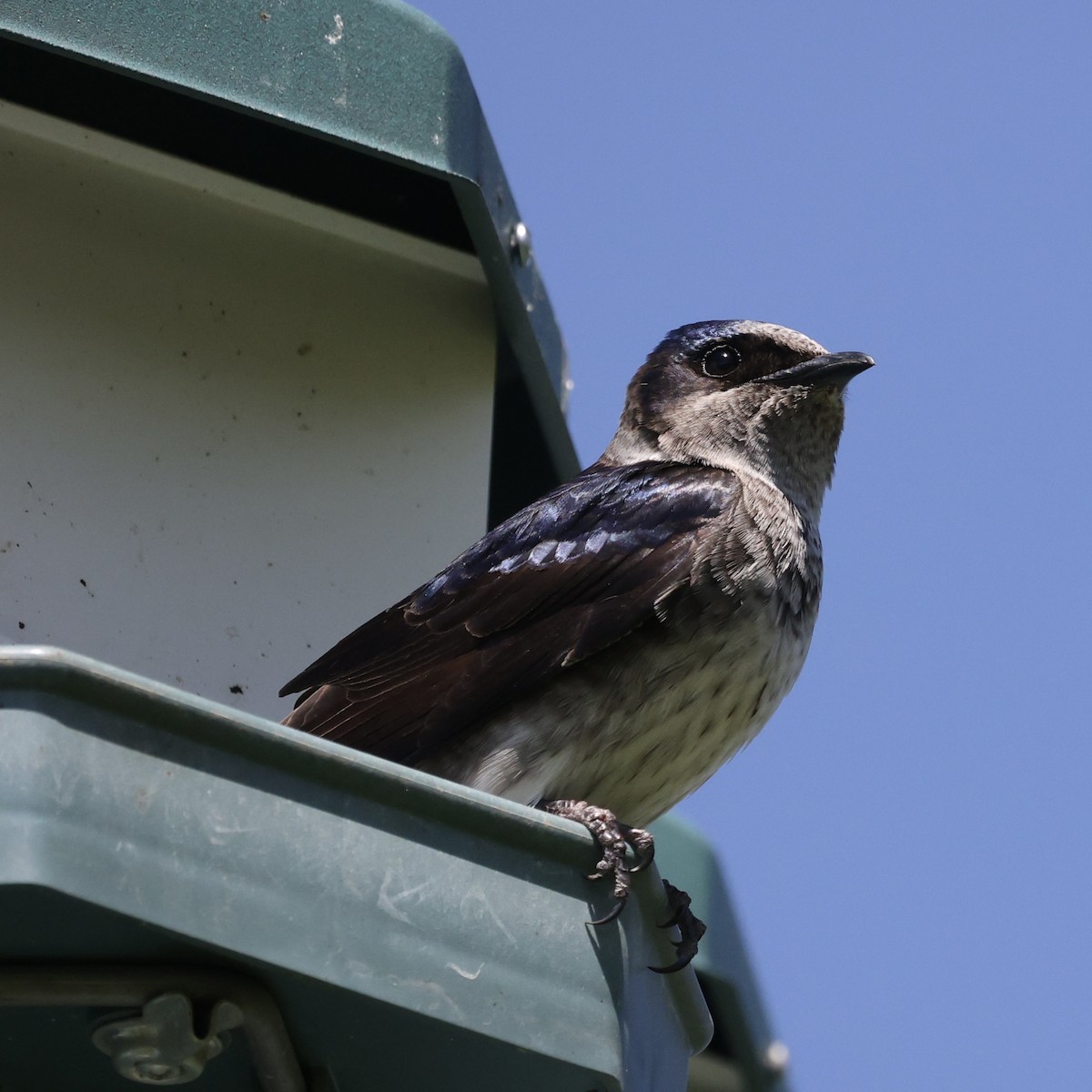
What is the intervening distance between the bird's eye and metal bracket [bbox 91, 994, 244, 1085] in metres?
2.32

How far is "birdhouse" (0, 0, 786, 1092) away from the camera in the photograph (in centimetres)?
234

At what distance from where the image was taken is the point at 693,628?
139 inches

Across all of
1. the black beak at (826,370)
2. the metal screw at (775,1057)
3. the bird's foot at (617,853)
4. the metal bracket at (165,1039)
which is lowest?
the metal screw at (775,1057)

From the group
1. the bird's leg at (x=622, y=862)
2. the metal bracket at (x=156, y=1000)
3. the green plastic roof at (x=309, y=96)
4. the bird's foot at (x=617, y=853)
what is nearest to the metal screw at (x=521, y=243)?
the green plastic roof at (x=309, y=96)

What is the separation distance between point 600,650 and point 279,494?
3.60 feet

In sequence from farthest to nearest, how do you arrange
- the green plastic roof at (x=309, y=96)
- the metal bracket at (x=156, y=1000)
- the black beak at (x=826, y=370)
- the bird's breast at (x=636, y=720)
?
the black beak at (x=826, y=370), the green plastic roof at (x=309, y=96), the bird's breast at (x=636, y=720), the metal bracket at (x=156, y=1000)

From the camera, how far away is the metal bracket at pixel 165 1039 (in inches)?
91.7

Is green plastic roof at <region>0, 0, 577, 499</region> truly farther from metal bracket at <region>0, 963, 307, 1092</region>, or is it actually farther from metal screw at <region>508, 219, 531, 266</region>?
metal bracket at <region>0, 963, 307, 1092</region>

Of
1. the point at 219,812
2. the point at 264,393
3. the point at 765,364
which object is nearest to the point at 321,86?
the point at 264,393

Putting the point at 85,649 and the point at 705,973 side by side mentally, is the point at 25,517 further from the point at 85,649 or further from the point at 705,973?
the point at 705,973

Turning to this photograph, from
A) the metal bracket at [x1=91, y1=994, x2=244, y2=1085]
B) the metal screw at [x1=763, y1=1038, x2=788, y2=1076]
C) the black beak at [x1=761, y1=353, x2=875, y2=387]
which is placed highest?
the black beak at [x1=761, y1=353, x2=875, y2=387]

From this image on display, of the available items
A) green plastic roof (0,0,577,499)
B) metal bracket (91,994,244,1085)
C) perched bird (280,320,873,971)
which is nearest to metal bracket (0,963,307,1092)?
metal bracket (91,994,244,1085)

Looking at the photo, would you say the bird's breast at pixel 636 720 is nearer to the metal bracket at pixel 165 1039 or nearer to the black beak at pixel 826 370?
the black beak at pixel 826 370

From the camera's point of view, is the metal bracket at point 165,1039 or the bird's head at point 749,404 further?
the bird's head at point 749,404
